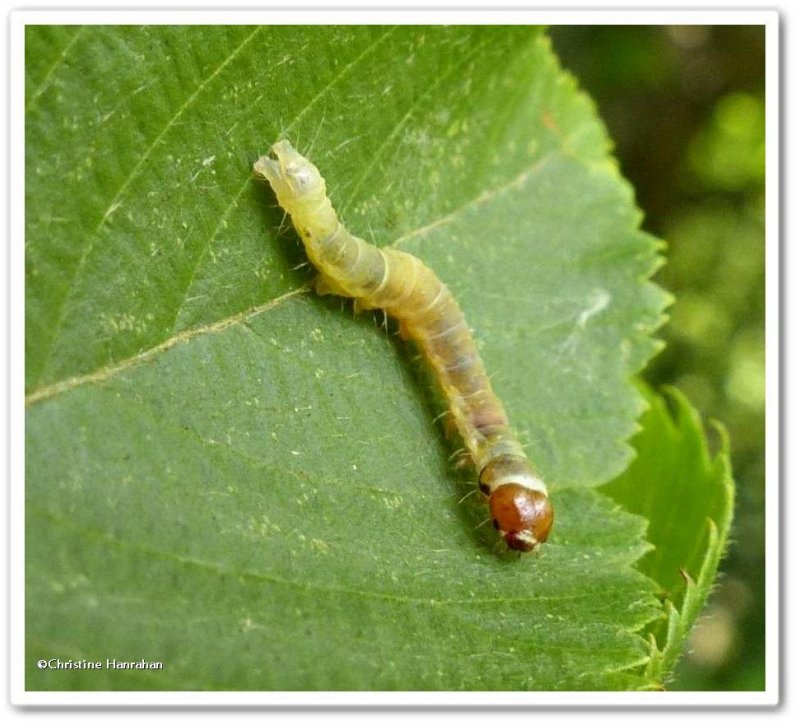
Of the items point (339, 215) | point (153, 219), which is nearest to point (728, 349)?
point (339, 215)

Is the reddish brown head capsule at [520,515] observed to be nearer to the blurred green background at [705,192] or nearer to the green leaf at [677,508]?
the green leaf at [677,508]

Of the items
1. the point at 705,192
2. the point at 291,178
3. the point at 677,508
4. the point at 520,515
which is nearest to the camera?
the point at 291,178

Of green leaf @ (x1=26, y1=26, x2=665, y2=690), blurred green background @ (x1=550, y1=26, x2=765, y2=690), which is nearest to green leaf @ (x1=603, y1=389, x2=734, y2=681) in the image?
green leaf @ (x1=26, y1=26, x2=665, y2=690)

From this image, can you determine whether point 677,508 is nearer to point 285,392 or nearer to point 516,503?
point 516,503

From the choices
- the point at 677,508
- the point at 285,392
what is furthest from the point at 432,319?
the point at 677,508

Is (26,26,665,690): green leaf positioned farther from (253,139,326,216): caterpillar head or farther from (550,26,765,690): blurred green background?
(550,26,765,690): blurred green background

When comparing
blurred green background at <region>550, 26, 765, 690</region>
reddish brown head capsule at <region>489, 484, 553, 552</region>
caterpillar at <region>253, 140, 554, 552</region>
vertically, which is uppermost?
blurred green background at <region>550, 26, 765, 690</region>
